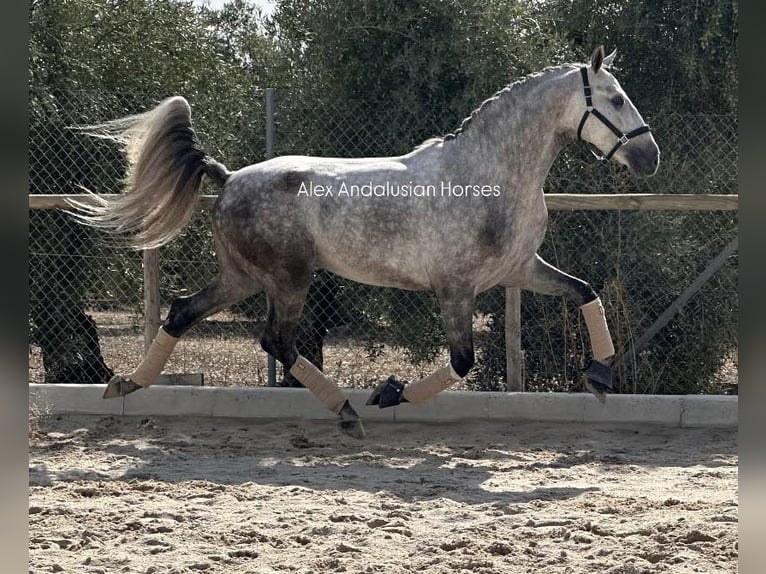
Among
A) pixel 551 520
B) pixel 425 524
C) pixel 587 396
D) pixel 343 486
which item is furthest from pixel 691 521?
pixel 587 396

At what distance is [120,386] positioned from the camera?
18.6ft

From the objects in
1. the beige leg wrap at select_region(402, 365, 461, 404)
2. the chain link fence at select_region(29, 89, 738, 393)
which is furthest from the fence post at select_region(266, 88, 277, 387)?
the beige leg wrap at select_region(402, 365, 461, 404)

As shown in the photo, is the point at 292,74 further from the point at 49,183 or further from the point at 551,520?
the point at 551,520

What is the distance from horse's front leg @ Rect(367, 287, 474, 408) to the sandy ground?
1.01ft

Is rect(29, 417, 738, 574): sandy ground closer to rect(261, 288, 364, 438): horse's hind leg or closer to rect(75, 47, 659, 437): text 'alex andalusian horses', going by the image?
rect(261, 288, 364, 438): horse's hind leg

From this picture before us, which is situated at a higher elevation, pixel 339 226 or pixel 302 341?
pixel 339 226

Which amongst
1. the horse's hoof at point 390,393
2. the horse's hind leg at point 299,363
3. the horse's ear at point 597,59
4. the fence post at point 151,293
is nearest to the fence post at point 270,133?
the fence post at point 151,293

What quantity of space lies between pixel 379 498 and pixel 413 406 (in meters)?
1.77

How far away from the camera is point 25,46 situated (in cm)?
89

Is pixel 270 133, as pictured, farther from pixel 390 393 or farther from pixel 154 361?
pixel 390 393

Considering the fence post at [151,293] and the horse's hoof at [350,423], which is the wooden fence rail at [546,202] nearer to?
the fence post at [151,293]

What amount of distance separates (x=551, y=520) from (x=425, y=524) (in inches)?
19.4

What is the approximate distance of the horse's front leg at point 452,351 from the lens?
5.27 metres

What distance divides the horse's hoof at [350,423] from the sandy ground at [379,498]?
7 centimetres
